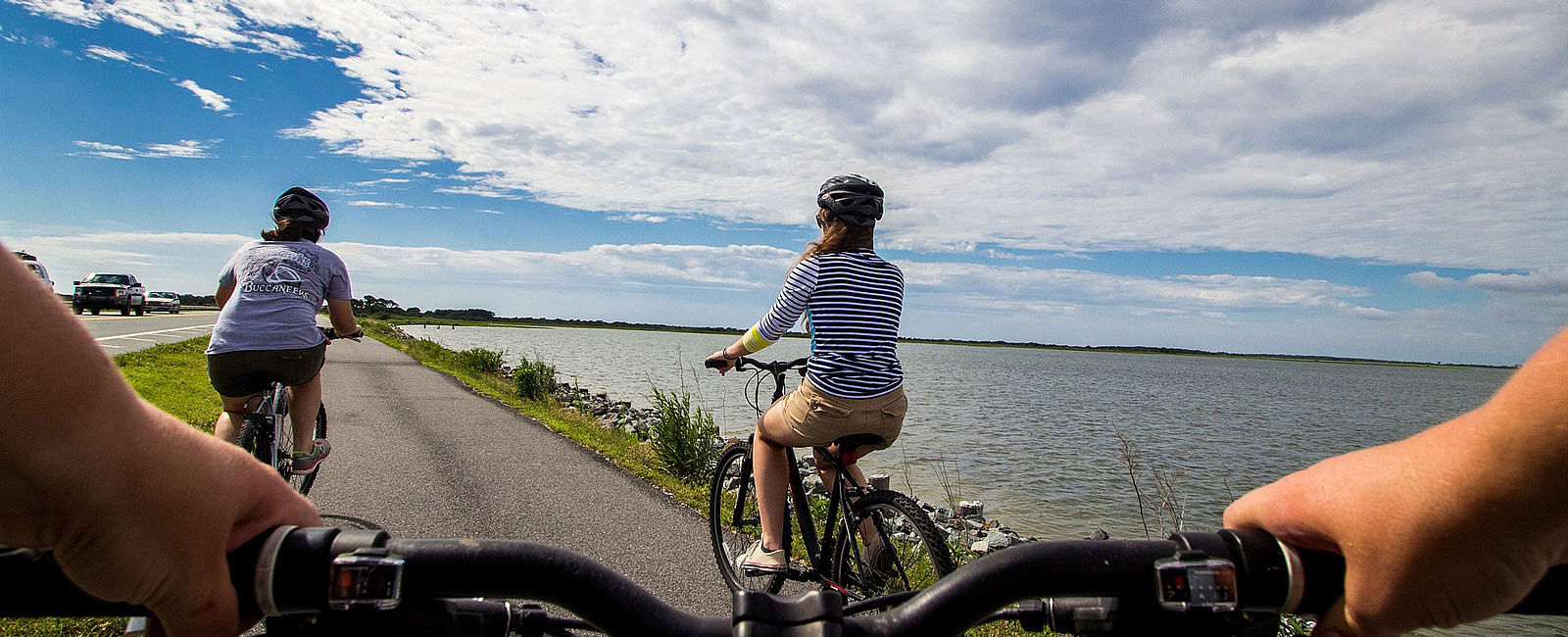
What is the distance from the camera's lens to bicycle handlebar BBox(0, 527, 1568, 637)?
872mm

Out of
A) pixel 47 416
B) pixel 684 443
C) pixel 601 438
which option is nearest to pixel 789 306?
pixel 47 416

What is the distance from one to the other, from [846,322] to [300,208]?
3925 millimetres

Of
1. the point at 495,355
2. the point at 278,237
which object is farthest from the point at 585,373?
the point at 278,237

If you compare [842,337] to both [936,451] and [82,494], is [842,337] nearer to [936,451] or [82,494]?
[82,494]

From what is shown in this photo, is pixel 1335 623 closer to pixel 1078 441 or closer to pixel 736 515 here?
pixel 736 515

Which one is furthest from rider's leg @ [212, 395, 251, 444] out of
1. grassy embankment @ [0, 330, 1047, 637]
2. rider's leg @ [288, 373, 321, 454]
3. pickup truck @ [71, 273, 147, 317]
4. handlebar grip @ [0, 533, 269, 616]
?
pickup truck @ [71, 273, 147, 317]

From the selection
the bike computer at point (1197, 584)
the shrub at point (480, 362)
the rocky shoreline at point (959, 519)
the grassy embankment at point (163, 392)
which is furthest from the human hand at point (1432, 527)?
the shrub at point (480, 362)

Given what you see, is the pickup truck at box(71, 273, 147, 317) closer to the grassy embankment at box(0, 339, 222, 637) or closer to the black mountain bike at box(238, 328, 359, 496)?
the grassy embankment at box(0, 339, 222, 637)

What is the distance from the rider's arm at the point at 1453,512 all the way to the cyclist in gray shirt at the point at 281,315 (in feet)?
18.9

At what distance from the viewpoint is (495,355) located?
904 inches

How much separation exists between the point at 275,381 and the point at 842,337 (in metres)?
3.89

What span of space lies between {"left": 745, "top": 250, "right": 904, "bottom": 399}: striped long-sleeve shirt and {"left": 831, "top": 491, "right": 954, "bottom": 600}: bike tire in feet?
1.84

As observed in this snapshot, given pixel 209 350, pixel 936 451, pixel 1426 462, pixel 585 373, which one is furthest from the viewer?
pixel 585 373

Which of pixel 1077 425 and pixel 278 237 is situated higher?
pixel 278 237
